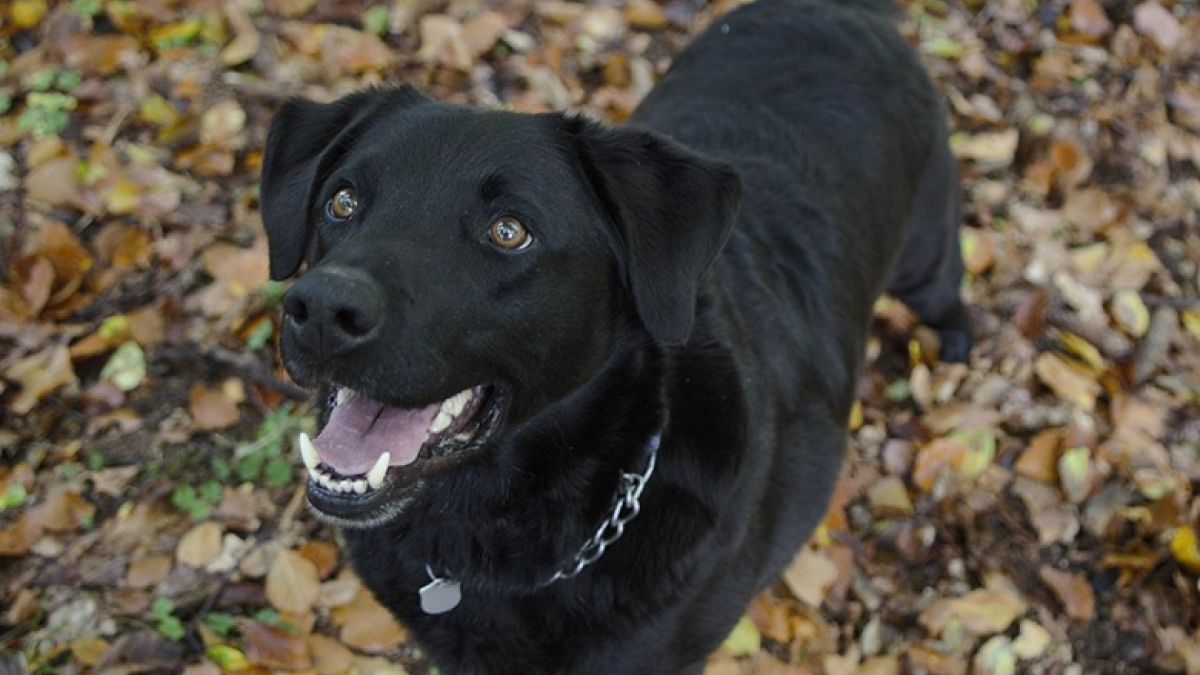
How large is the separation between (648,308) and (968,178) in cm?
280

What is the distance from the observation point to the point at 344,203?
7.66 ft

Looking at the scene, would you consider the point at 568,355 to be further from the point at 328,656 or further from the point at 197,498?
the point at 197,498

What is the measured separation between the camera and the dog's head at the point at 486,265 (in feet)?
6.91

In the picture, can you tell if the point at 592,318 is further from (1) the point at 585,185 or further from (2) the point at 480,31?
(2) the point at 480,31

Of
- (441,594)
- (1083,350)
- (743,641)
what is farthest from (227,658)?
(1083,350)

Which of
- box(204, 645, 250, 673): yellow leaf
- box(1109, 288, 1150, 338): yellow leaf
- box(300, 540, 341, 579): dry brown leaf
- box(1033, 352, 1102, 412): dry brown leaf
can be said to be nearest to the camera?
box(204, 645, 250, 673): yellow leaf

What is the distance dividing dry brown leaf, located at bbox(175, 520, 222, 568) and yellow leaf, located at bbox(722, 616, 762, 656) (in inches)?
62.3

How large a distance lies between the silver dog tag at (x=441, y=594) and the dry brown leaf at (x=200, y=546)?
3.69ft

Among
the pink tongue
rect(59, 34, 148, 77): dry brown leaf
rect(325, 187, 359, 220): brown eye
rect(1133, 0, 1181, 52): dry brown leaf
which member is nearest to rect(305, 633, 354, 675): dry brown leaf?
the pink tongue

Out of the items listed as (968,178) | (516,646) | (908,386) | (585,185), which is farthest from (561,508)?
(968,178)

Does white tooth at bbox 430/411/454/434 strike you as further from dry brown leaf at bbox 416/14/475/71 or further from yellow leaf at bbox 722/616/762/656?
A: dry brown leaf at bbox 416/14/475/71

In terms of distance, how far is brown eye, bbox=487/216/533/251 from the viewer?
7.26ft

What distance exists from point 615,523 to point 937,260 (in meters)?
1.87

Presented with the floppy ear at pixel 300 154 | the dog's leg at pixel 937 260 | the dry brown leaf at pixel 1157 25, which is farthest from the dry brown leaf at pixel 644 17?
the floppy ear at pixel 300 154
